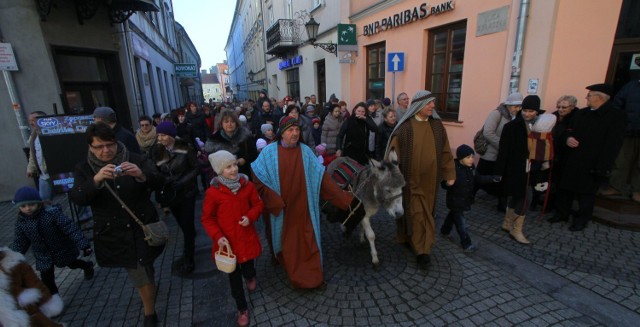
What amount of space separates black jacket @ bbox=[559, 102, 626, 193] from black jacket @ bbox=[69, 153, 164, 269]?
5390 mm

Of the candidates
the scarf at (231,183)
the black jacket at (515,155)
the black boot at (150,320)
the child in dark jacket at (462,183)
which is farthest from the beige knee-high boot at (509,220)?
the black boot at (150,320)

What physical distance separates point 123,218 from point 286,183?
56.8 inches

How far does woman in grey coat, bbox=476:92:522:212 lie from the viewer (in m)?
4.65

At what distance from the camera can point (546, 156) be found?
4.12 m

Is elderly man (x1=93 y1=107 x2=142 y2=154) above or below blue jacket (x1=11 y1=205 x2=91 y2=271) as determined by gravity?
above

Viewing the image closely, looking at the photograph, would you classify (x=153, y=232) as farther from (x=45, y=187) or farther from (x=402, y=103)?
(x=402, y=103)

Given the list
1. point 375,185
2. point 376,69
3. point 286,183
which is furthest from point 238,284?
point 376,69

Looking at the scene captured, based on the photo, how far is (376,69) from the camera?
10523 mm

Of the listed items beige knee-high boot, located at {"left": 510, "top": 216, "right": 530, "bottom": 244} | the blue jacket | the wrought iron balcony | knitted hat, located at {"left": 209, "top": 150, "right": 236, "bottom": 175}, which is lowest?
beige knee-high boot, located at {"left": 510, "top": 216, "right": 530, "bottom": 244}

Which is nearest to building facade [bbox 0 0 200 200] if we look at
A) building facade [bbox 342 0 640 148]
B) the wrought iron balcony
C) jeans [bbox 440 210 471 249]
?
building facade [bbox 342 0 640 148]

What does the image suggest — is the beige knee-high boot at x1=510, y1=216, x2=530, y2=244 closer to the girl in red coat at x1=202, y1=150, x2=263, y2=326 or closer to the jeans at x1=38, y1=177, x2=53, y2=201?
the girl in red coat at x1=202, y1=150, x2=263, y2=326

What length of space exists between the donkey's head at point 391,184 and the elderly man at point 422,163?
33 cm

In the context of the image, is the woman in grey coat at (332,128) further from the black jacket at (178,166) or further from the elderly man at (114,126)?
the elderly man at (114,126)

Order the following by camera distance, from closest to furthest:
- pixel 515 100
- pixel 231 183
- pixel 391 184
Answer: pixel 231 183
pixel 391 184
pixel 515 100
